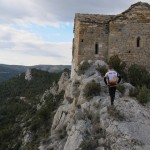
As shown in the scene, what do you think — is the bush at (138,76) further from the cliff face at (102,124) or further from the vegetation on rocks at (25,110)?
the vegetation on rocks at (25,110)

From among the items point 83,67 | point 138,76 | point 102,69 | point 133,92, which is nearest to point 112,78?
point 133,92

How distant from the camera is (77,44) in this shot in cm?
3167

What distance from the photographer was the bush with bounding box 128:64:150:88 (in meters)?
30.0

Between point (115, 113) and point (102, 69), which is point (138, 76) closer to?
point (102, 69)

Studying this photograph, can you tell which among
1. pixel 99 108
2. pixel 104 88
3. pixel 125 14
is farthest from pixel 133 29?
pixel 99 108

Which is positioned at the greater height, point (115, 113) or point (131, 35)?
point (131, 35)

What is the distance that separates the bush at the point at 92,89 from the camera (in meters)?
25.6

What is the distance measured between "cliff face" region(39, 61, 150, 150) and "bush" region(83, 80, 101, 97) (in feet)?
0.80

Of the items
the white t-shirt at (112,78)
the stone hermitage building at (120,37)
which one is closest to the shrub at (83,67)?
the stone hermitage building at (120,37)

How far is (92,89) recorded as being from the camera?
84.3 ft

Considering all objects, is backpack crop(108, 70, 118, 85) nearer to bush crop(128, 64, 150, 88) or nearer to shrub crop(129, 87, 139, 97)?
shrub crop(129, 87, 139, 97)

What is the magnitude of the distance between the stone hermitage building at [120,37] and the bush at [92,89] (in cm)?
570

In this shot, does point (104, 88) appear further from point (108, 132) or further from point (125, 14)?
point (125, 14)

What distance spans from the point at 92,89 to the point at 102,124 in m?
4.43
